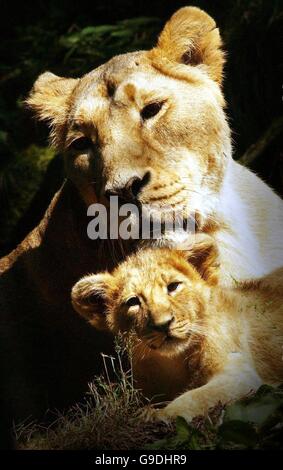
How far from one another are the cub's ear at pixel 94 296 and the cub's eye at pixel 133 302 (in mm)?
100

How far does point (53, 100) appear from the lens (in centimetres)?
405

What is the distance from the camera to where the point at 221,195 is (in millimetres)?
3883

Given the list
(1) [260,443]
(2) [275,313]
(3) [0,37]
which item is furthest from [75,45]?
(1) [260,443]

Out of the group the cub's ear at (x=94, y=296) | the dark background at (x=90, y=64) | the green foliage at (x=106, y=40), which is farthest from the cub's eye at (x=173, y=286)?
the green foliage at (x=106, y=40)

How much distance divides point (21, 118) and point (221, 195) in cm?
159

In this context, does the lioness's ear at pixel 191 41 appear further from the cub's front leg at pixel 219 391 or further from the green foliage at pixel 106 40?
the cub's front leg at pixel 219 391

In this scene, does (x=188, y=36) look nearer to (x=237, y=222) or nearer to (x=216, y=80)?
(x=216, y=80)

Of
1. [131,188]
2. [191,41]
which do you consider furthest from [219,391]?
[191,41]

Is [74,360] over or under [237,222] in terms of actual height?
under

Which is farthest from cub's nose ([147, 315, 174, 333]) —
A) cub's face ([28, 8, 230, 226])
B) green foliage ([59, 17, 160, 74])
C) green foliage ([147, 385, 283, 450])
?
green foliage ([59, 17, 160, 74])

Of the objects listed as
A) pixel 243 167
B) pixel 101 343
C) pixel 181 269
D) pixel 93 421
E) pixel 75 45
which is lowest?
pixel 93 421

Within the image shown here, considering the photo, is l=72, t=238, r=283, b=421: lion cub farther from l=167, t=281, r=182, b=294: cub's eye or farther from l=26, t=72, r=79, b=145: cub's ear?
l=26, t=72, r=79, b=145: cub's ear

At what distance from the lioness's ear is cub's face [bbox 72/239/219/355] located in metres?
0.79

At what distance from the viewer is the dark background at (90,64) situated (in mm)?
4449
